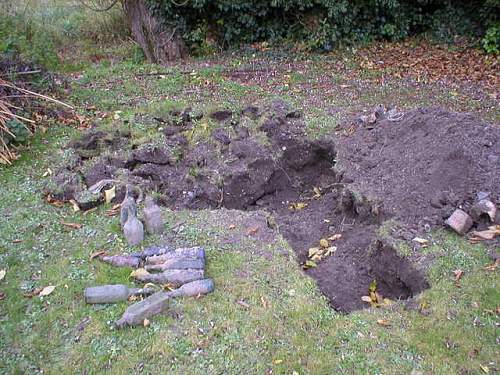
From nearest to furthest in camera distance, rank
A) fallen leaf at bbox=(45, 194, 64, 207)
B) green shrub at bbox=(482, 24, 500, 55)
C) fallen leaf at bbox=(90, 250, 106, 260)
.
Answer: fallen leaf at bbox=(90, 250, 106, 260) < fallen leaf at bbox=(45, 194, 64, 207) < green shrub at bbox=(482, 24, 500, 55)

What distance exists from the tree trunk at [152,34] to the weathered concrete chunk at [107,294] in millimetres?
6597

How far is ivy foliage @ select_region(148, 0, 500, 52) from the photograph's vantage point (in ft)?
30.3

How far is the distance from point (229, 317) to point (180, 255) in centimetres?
68

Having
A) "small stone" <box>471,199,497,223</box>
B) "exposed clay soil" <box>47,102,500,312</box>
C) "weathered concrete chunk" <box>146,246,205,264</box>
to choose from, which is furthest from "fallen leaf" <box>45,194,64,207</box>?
"small stone" <box>471,199,497,223</box>

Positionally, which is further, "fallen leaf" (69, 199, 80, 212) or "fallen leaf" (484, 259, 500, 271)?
"fallen leaf" (69, 199, 80, 212)

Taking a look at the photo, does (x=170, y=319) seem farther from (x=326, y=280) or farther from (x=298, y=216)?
(x=298, y=216)

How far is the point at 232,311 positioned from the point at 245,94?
14.0 ft

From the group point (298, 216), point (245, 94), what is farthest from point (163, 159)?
point (245, 94)

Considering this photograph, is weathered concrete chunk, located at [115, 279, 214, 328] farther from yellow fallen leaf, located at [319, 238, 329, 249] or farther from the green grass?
yellow fallen leaf, located at [319, 238, 329, 249]

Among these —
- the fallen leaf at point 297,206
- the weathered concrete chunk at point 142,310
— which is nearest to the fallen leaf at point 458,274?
the fallen leaf at point 297,206

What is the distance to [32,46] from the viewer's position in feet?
27.4

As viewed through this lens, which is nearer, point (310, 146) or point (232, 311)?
point (232, 311)

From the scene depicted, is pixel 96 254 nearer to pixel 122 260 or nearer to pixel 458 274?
pixel 122 260

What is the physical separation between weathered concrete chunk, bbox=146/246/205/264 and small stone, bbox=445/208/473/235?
191 centimetres
